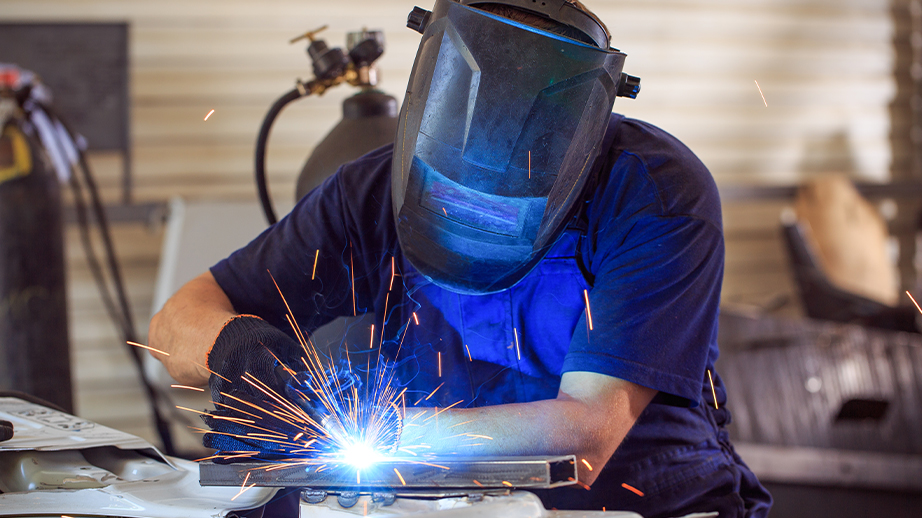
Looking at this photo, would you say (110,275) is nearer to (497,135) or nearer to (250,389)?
(250,389)

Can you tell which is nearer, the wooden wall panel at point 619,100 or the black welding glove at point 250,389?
the black welding glove at point 250,389

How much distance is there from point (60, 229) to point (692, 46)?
364cm

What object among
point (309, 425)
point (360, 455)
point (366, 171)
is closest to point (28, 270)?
point (366, 171)

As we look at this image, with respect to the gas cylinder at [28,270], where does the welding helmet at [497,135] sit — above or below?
above

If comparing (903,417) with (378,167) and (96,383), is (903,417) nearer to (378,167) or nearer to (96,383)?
(378,167)

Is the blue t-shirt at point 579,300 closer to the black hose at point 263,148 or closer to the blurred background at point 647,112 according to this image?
the black hose at point 263,148

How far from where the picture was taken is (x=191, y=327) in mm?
1432

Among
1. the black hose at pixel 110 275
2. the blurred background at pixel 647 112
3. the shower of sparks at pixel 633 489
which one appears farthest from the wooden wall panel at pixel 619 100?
the shower of sparks at pixel 633 489

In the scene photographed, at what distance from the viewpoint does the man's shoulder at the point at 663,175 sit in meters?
1.26

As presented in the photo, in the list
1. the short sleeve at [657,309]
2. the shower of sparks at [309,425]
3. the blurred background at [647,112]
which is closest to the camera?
the shower of sparks at [309,425]

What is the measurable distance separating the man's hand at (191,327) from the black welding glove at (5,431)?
0.33m

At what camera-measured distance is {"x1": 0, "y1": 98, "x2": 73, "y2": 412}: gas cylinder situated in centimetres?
273

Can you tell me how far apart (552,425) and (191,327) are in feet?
2.60

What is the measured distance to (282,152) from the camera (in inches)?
150
